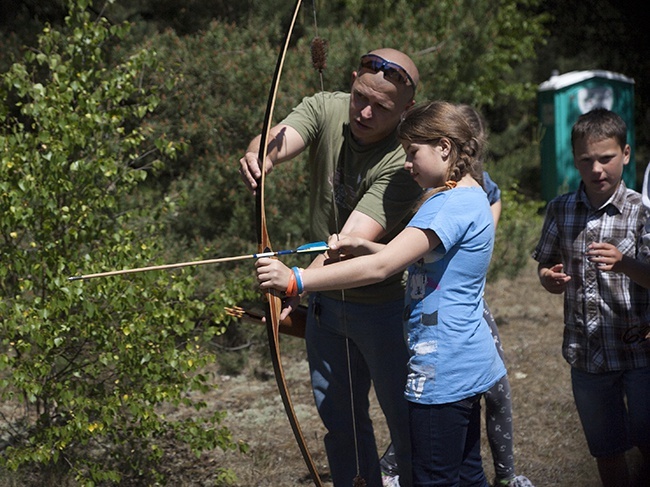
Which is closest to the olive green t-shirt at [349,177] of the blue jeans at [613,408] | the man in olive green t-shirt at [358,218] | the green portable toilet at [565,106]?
the man in olive green t-shirt at [358,218]

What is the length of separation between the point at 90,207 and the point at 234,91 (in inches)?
90.1

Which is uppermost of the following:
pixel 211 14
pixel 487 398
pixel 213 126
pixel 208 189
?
pixel 211 14

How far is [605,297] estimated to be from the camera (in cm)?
282

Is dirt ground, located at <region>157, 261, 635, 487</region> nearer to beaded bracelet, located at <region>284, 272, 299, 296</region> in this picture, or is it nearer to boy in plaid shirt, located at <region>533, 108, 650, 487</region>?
boy in plaid shirt, located at <region>533, 108, 650, 487</region>

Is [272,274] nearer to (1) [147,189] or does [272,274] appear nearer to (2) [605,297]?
(2) [605,297]

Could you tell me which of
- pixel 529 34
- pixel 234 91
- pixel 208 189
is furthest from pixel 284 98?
pixel 529 34

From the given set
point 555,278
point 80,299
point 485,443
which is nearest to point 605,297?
point 555,278

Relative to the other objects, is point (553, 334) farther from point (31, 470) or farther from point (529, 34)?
point (529, 34)

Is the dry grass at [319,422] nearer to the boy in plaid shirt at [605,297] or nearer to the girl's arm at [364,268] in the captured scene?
the boy in plaid shirt at [605,297]

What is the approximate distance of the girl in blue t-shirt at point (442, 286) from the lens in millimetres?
2230

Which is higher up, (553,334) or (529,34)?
(529,34)

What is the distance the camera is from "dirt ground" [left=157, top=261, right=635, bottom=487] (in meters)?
3.73

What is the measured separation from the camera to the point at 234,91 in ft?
18.0

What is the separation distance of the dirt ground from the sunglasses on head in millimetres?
1786
